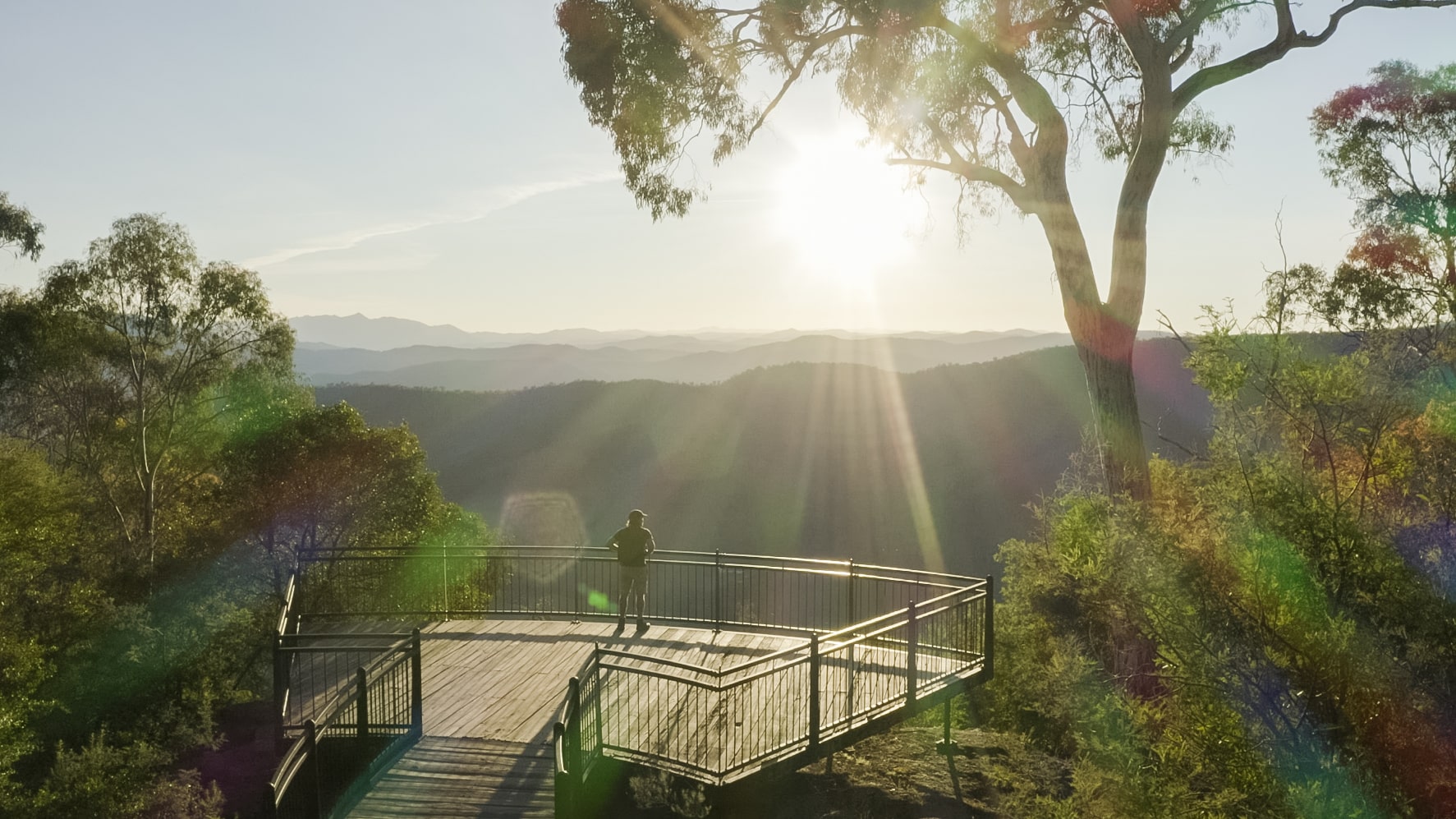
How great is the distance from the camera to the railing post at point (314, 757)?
7089 mm

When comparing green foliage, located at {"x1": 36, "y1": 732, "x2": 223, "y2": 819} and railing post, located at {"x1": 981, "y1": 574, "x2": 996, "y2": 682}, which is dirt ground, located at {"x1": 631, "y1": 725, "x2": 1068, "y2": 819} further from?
green foliage, located at {"x1": 36, "y1": 732, "x2": 223, "y2": 819}

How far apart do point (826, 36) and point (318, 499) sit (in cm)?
1589

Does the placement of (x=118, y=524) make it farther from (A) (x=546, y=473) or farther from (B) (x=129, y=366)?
(A) (x=546, y=473)

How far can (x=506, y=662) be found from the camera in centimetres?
1203

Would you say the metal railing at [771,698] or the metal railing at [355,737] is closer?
the metal railing at [355,737]

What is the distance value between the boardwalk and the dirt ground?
1301 millimetres

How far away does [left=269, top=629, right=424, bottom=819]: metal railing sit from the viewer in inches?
289

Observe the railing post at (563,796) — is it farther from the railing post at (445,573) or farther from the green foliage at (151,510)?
the railing post at (445,573)

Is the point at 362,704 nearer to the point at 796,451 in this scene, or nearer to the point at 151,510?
the point at 151,510

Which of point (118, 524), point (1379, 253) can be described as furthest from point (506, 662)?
point (118, 524)

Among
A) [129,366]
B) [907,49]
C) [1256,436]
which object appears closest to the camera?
[1256,436]

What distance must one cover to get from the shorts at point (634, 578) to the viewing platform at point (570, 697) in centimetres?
38

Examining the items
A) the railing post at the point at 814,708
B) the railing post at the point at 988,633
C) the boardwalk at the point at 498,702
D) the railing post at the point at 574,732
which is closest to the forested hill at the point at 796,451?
the boardwalk at the point at 498,702

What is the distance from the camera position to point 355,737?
884 centimetres
